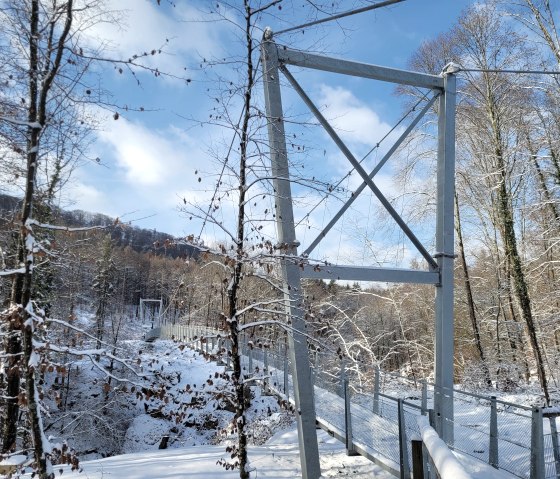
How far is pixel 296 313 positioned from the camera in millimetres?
4770

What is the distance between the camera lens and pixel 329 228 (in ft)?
17.3

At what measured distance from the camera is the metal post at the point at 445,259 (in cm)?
533

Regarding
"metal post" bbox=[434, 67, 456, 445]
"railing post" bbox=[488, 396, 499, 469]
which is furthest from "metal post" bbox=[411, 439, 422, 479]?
"metal post" bbox=[434, 67, 456, 445]

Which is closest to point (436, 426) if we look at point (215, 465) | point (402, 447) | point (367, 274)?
point (402, 447)

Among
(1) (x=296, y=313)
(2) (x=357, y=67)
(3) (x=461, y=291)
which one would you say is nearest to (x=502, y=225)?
(3) (x=461, y=291)

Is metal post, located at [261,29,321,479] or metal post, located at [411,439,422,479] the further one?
metal post, located at [261,29,321,479]

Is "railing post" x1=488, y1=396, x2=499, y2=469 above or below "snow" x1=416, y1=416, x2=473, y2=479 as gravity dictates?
below

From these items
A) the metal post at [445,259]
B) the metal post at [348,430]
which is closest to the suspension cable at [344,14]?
the metal post at [445,259]

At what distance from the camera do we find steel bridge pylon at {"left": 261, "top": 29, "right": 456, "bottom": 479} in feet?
15.4

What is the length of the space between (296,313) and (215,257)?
111 centimetres

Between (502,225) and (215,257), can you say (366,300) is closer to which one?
(502,225)

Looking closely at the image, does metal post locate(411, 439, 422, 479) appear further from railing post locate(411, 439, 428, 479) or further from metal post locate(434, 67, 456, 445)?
metal post locate(434, 67, 456, 445)

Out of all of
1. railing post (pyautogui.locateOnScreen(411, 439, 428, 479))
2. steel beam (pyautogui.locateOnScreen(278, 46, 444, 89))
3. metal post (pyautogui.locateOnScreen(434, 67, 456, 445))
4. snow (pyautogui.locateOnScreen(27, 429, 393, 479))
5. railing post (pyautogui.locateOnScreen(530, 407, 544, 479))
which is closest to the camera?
railing post (pyautogui.locateOnScreen(411, 439, 428, 479))

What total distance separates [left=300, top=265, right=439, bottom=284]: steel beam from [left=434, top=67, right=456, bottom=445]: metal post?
20 cm
